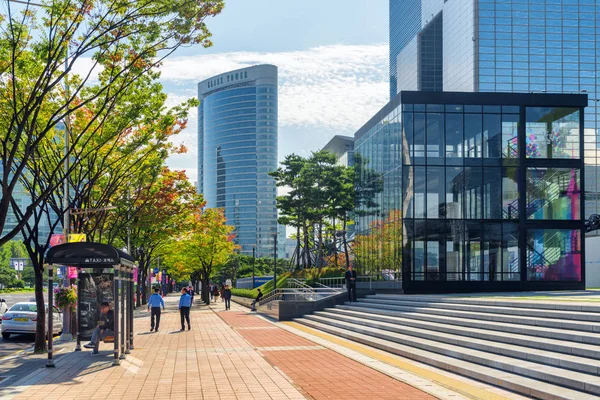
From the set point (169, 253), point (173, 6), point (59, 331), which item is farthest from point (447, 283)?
point (169, 253)

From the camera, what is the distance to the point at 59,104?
907 inches

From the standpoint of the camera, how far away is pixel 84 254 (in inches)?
659

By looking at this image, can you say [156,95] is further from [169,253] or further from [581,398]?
[169,253]

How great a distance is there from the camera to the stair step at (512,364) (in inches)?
436

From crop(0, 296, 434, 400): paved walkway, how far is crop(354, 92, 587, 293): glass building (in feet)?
48.1

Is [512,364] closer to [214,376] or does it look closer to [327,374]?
[327,374]

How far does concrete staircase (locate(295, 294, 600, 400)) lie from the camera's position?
11.8 metres

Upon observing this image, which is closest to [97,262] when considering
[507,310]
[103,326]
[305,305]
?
[103,326]

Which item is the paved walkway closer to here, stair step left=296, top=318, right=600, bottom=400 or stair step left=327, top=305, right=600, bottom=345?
stair step left=296, top=318, right=600, bottom=400

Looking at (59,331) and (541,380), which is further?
(59,331)

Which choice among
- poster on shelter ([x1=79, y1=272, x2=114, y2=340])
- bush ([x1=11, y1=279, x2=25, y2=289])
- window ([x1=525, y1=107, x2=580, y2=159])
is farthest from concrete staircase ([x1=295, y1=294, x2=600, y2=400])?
bush ([x1=11, y1=279, x2=25, y2=289])

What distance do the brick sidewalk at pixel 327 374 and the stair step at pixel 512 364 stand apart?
6.35ft

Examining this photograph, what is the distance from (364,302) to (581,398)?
66.5 feet

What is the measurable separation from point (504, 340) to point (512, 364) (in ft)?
7.75
